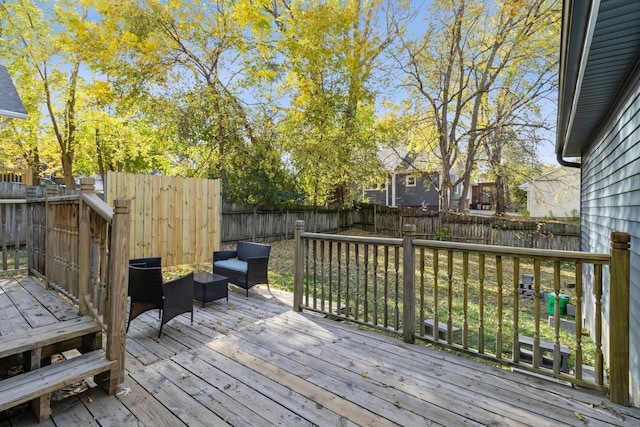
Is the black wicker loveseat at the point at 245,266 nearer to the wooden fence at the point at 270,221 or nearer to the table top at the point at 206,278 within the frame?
the table top at the point at 206,278

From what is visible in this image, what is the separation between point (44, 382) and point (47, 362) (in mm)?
762

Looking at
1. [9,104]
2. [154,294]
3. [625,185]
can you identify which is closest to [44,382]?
[154,294]

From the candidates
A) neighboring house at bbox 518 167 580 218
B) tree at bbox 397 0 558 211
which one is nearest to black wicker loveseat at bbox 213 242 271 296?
tree at bbox 397 0 558 211

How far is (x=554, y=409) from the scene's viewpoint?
2012 millimetres

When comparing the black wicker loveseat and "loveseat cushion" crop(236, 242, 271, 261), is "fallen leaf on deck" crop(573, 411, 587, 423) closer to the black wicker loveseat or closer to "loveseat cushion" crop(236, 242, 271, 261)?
the black wicker loveseat

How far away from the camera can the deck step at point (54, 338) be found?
81.6 inches

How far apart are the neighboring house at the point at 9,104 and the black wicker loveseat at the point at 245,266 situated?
13.3ft

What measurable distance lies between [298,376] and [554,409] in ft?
5.28

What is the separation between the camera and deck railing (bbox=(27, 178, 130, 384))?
7.03 ft

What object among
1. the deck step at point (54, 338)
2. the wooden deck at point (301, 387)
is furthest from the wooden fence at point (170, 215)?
the deck step at point (54, 338)

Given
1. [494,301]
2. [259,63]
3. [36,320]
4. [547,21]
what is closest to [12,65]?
[259,63]

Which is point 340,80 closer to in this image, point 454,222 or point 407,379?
point 454,222

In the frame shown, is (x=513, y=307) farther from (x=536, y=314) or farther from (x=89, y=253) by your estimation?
(x=89, y=253)

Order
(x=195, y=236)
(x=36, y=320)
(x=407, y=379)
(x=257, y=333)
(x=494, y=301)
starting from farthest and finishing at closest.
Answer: (x=195, y=236) < (x=494, y=301) < (x=257, y=333) < (x=36, y=320) < (x=407, y=379)
